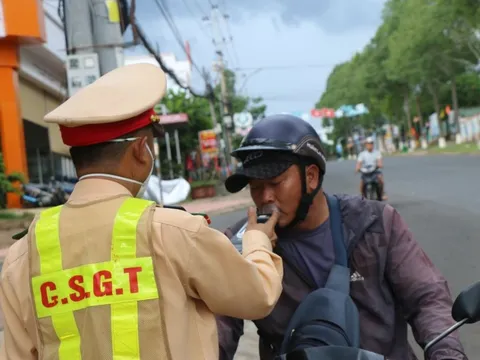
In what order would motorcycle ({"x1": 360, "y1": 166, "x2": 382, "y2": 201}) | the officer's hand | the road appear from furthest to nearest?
motorcycle ({"x1": 360, "y1": 166, "x2": 382, "y2": 201}), the road, the officer's hand

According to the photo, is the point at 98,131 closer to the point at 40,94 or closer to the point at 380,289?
the point at 380,289

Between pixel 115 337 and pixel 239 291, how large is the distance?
31 centimetres

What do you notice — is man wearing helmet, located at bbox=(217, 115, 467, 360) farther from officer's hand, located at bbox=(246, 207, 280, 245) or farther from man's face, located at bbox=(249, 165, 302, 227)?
officer's hand, located at bbox=(246, 207, 280, 245)


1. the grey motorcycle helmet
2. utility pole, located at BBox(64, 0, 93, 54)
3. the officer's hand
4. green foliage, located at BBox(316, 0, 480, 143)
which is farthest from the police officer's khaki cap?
green foliage, located at BBox(316, 0, 480, 143)

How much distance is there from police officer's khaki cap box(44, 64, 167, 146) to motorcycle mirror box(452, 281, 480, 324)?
3.05 ft

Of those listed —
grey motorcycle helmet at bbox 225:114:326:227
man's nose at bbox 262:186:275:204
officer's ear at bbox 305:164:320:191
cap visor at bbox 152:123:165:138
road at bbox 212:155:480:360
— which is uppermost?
cap visor at bbox 152:123:165:138

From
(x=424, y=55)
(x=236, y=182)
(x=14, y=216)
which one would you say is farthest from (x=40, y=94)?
(x=424, y=55)

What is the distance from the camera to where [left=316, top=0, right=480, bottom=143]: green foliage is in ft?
149

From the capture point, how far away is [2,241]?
14500mm

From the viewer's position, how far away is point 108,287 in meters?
1.75

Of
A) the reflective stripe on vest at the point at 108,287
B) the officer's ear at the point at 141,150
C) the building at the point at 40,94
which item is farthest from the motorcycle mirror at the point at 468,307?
the building at the point at 40,94

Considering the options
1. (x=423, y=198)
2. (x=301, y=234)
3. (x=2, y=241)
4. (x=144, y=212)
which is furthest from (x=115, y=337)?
(x=423, y=198)

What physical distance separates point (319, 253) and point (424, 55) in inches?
1970

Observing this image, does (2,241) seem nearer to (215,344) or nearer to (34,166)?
(34,166)
